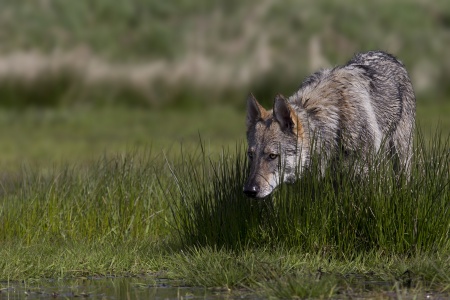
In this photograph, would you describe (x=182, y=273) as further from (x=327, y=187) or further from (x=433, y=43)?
(x=433, y=43)

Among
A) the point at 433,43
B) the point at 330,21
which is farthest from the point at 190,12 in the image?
the point at 433,43

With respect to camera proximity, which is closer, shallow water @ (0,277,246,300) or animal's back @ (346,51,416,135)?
shallow water @ (0,277,246,300)

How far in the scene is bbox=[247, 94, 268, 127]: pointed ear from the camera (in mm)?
10656

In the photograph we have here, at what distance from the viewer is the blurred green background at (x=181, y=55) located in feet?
89.5

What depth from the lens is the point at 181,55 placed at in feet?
98.9

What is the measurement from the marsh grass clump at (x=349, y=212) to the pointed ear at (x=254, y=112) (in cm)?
41

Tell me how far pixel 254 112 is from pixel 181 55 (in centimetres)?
1958

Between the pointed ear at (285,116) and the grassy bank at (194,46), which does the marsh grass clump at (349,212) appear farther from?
the grassy bank at (194,46)

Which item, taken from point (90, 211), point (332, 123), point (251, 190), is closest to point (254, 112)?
point (332, 123)

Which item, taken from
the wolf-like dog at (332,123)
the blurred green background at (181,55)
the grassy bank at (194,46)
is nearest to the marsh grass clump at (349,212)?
the wolf-like dog at (332,123)

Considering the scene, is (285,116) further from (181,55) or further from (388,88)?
(181,55)

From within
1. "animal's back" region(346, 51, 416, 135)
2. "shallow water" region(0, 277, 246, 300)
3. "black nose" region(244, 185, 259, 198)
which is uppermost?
"animal's back" region(346, 51, 416, 135)

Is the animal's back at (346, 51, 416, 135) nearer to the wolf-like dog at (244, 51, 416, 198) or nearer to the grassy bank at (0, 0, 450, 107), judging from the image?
the wolf-like dog at (244, 51, 416, 198)

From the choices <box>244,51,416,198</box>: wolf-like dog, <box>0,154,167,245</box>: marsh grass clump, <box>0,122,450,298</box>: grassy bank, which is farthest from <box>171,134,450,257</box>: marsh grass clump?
<box>0,154,167,245</box>: marsh grass clump
